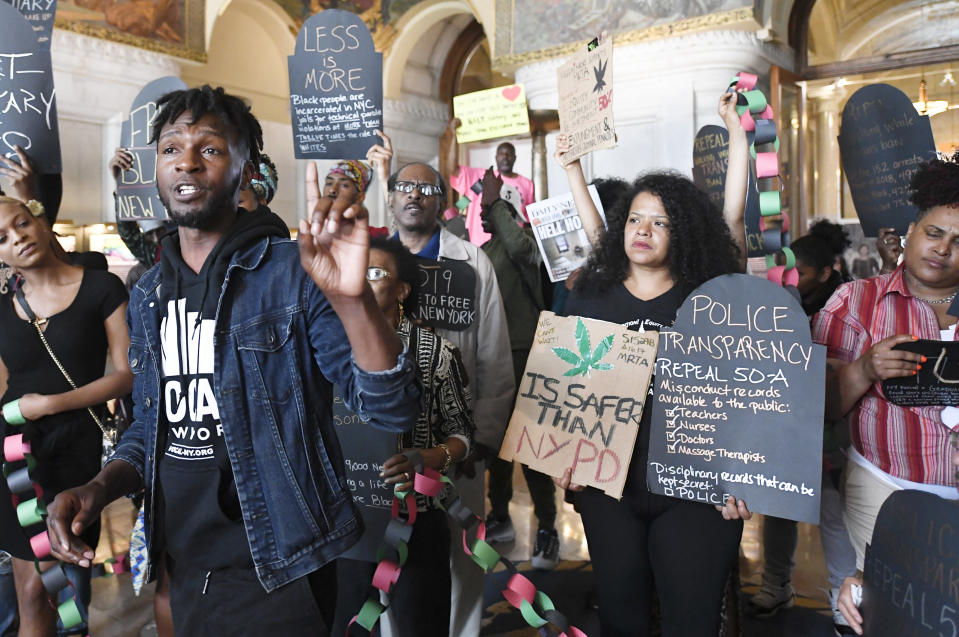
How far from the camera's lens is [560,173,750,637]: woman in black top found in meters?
2.36

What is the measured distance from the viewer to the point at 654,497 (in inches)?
98.0

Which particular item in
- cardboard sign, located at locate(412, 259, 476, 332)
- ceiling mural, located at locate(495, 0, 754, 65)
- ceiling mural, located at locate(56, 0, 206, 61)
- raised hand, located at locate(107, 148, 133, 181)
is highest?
ceiling mural, located at locate(56, 0, 206, 61)

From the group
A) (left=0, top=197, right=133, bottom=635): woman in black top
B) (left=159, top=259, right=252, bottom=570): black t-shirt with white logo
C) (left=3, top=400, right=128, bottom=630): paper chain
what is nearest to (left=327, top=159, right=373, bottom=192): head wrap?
(left=0, top=197, right=133, bottom=635): woman in black top

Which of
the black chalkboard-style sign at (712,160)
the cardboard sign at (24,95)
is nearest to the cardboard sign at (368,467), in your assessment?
the cardboard sign at (24,95)

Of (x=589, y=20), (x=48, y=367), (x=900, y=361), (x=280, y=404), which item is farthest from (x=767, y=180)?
(x=589, y=20)

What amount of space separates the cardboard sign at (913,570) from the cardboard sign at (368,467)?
4.44ft

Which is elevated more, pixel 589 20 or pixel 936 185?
pixel 589 20

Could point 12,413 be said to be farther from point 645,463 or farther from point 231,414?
point 645,463

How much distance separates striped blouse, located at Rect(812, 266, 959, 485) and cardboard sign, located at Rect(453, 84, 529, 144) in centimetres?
337

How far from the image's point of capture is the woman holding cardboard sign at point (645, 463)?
2.37 meters

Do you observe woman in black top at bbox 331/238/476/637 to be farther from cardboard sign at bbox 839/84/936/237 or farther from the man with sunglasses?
cardboard sign at bbox 839/84/936/237

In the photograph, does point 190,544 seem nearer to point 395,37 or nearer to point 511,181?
point 511,181

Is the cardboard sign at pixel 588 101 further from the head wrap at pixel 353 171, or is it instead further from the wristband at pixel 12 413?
the wristband at pixel 12 413

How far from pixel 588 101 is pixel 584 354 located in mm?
1530
